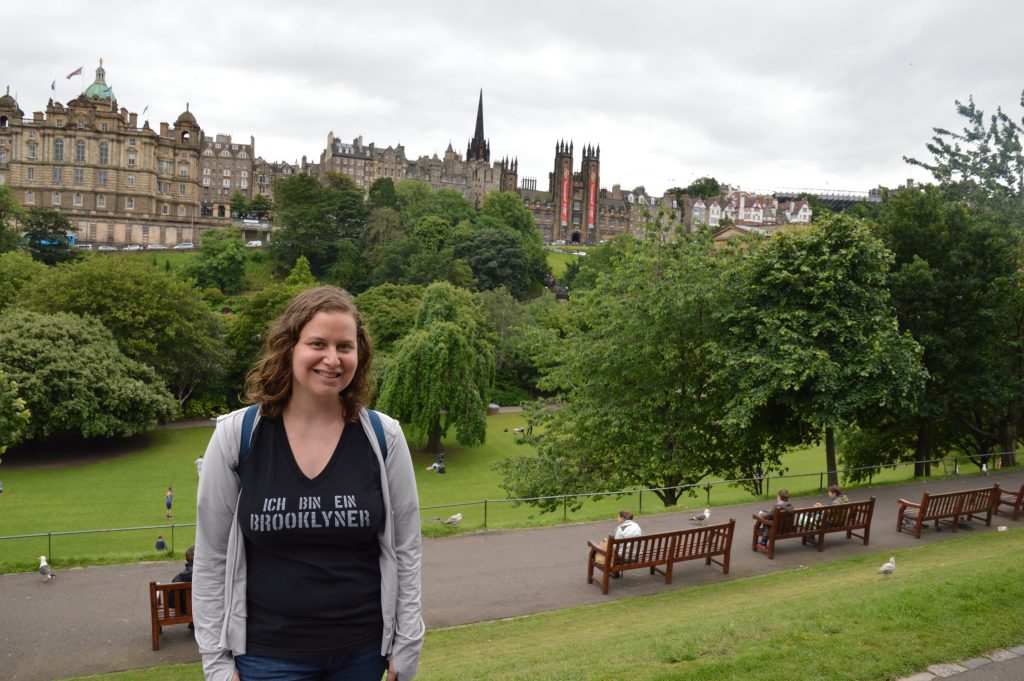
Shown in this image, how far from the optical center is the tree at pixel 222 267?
67.0 m

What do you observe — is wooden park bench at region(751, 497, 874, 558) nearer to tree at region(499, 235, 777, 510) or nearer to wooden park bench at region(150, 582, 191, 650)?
tree at region(499, 235, 777, 510)

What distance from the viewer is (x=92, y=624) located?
8.52 metres

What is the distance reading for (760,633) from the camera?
20.9ft

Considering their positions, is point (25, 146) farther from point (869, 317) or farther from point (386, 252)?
point (869, 317)

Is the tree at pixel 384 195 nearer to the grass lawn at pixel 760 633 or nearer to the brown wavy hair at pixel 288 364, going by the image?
the grass lawn at pixel 760 633

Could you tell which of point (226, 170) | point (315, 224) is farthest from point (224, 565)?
point (226, 170)

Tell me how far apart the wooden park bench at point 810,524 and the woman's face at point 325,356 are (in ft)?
30.7

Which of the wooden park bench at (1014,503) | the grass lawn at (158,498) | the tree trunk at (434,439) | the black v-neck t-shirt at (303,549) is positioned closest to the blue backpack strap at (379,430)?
the black v-neck t-shirt at (303,549)

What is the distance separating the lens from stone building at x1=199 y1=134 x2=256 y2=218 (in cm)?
12188

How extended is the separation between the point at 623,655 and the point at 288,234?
231 ft

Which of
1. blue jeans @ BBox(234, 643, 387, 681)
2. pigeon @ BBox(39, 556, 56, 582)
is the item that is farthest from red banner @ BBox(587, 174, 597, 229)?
blue jeans @ BBox(234, 643, 387, 681)

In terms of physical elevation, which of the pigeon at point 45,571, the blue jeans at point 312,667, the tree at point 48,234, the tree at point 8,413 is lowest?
the pigeon at point 45,571

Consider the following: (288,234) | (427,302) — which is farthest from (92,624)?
(288,234)

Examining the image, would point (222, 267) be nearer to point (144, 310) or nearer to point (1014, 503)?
point (144, 310)
